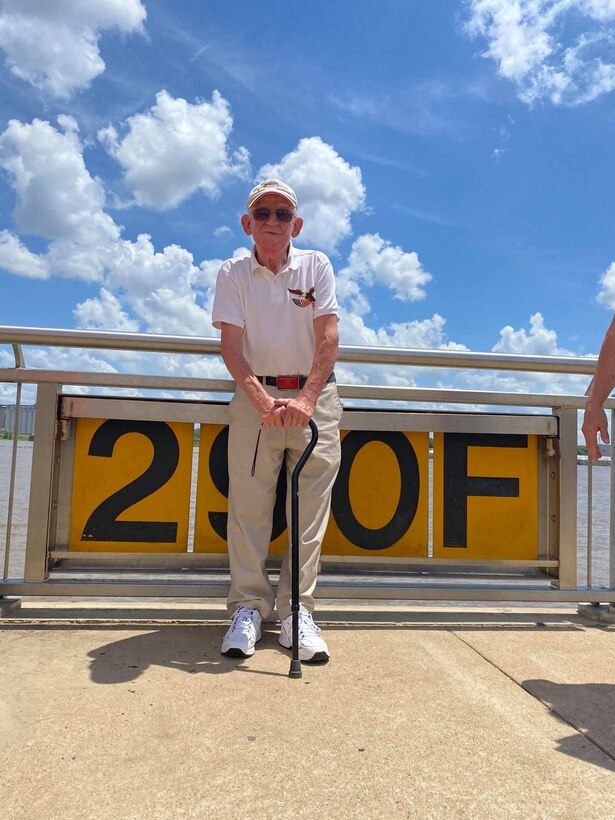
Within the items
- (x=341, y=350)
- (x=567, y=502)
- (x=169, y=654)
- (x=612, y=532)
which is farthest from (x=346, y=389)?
(x=612, y=532)

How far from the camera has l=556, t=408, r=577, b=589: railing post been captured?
3.29 metres

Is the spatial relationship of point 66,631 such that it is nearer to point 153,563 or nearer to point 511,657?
point 153,563

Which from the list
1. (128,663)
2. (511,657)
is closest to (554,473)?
(511,657)

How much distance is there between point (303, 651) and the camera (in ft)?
7.79

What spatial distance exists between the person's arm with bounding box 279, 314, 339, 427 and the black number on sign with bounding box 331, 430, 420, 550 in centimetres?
71

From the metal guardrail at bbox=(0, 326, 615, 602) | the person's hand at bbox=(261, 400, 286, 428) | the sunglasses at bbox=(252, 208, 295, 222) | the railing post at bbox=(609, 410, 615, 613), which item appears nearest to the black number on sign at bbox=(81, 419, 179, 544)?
the metal guardrail at bbox=(0, 326, 615, 602)

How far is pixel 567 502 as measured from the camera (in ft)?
10.9

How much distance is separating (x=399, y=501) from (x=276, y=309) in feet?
4.09

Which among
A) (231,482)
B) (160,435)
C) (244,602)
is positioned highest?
(160,435)

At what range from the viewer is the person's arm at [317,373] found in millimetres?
2463

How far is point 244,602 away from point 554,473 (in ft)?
6.08

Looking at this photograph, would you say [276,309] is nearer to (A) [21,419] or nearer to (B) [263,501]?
(B) [263,501]

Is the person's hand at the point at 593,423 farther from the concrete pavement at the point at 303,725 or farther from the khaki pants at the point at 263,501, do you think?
the khaki pants at the point at 263,501

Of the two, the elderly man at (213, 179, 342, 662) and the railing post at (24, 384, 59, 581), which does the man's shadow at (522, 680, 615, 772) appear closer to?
the elderly man at (213, 179, 342, 662)
